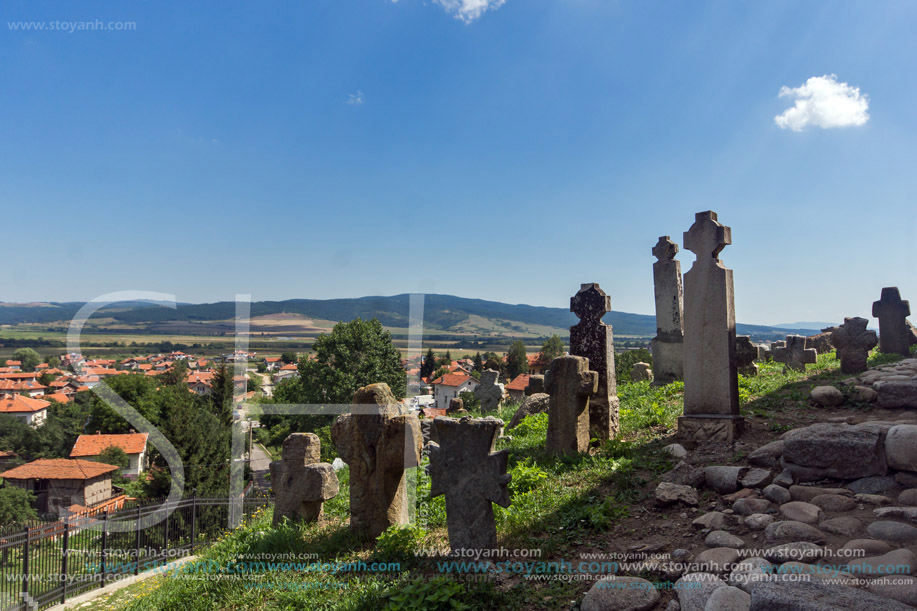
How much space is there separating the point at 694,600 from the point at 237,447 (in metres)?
11.2

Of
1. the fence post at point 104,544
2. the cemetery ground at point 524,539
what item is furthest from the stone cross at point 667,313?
the fence post at point 104,544

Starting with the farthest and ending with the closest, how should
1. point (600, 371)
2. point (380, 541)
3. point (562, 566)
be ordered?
point (600, 371) → point (380, 541) → point (562, 566)

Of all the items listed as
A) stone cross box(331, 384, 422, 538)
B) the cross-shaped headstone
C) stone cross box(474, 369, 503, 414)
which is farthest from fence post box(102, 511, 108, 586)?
the cross-shaped headstone

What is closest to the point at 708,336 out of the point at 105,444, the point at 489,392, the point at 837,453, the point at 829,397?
the point at 829,397

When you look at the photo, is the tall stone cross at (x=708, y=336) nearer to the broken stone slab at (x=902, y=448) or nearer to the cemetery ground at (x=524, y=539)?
the cemetery ground at (x=524, y=539)

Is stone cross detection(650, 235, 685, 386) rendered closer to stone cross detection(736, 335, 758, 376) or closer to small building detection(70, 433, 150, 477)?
stone cross detection(736, 335, 758, 376)

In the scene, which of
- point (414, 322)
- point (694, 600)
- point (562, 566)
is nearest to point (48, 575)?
point (414, 322)

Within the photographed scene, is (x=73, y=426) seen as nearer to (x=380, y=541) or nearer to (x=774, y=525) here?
(x=380, y=541)

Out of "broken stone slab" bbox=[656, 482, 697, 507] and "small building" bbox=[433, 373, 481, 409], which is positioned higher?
"broken stone slab" bbox=[656, 482, 697, 507]

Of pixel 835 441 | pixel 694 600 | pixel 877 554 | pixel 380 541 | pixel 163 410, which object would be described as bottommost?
pixel 163 410

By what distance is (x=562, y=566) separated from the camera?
386cm

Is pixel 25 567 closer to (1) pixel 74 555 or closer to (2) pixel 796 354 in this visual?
(1) pixel 74 555

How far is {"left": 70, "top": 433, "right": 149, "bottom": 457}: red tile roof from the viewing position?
3073 cm

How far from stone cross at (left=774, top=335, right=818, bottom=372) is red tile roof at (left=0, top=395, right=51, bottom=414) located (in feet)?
189
